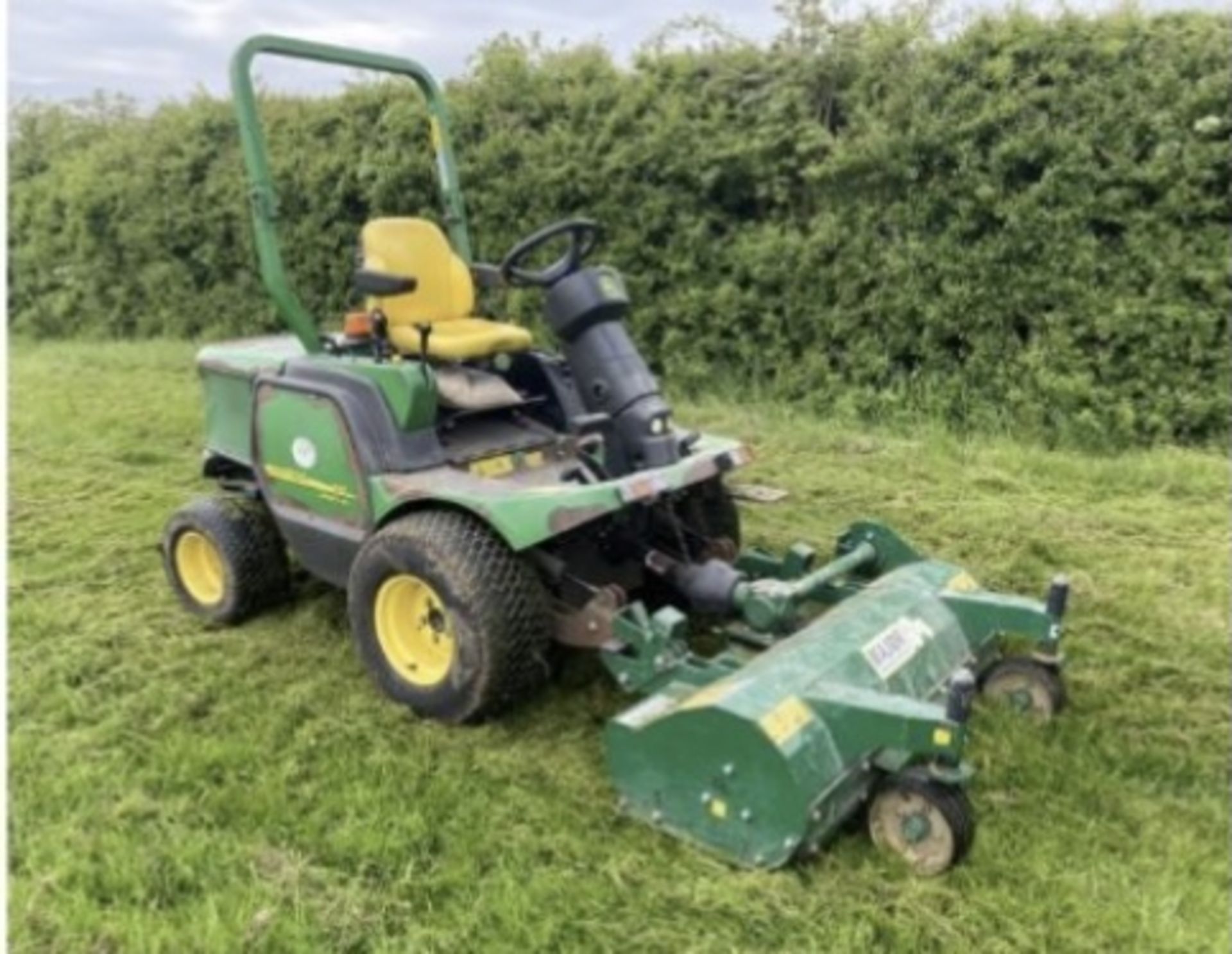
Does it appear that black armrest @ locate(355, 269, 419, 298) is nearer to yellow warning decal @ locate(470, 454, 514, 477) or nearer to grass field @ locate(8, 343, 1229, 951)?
yellow warning decal @ locate(470, 454, 514, 477)

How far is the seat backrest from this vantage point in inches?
162

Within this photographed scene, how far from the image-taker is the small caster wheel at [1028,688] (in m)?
3.37

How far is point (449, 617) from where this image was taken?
3.31 m

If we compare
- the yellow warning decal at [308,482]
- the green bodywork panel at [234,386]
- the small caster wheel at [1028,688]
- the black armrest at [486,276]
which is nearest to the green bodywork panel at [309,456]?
the yellow warning decal at [308,482]

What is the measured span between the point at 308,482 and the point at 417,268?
0.87 meters

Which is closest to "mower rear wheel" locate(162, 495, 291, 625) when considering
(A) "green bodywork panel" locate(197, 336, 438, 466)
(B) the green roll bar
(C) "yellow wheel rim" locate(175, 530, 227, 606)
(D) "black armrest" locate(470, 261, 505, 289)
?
(C) "yellow wheel rim" locate(175, 530, 227, 606)

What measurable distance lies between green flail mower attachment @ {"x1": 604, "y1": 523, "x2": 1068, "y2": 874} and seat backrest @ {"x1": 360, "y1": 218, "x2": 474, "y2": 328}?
1.48m

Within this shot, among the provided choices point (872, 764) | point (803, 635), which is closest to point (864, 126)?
point (803, 635)

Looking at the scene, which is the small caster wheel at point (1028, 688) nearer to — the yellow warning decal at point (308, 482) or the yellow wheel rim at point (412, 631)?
the yellow wheel rim at point (412, 631)

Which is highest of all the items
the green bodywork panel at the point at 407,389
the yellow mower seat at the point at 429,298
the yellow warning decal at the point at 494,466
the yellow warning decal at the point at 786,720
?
the yellow mower seat at the point at 429,298

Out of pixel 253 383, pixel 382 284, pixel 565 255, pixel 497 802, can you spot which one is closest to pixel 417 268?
pixel 382 284

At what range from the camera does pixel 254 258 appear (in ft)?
33.9

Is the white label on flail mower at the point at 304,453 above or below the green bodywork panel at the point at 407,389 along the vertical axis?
below

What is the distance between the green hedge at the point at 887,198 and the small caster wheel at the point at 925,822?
396cm
